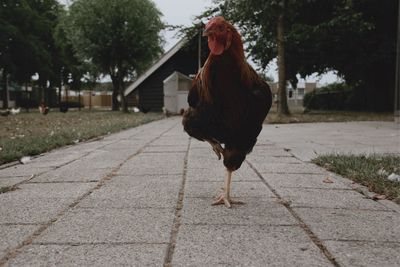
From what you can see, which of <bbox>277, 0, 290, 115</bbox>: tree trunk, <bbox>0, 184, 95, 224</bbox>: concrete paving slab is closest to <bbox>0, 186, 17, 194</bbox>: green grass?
<bbox>0, 184, 95, 224</bbox>: concrete paving slab

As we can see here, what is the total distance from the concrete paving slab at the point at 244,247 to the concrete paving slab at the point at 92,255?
0.13 meters

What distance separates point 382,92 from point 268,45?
25.4 ft

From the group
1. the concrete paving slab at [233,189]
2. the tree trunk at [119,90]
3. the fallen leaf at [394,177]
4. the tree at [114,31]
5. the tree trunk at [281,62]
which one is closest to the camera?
the concrete paving slab at [233,189]

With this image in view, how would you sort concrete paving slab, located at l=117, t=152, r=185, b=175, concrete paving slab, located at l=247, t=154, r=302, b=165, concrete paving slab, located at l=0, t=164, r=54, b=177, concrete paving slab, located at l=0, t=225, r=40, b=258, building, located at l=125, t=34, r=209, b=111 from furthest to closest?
building, located at l=125, t=34, r=209, b=111
concrete paving slab, located at l=247, t=154, r=302, b=165
concrete paving slab, located at l=117, t=152, r=185, b=175
concrete paving slab, located at l=0, t=164, r=54, b=177
concrete paving slab, located at l=0, t=225, r=40, b=258

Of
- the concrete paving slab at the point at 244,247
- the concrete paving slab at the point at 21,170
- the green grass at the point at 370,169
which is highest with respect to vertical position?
the green grass at the point at 370,169

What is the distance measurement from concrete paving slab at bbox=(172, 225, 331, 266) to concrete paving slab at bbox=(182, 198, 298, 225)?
0.11 meters

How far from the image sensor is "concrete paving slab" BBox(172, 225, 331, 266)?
187 centimetres

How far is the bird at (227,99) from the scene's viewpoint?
270 cm

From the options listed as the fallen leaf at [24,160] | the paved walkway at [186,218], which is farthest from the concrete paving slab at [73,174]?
the fallen leaf at [24,160]

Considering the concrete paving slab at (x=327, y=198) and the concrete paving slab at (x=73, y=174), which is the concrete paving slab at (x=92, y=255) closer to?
the concrete paving slab at (x=327, y=198)

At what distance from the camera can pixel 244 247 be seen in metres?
2.05

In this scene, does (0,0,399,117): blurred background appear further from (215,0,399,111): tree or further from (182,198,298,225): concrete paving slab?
(182,198,298,225): concrete paving slab

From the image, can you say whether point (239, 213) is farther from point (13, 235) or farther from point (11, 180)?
point (11, 180)

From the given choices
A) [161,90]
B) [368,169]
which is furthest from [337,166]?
[161,90]
